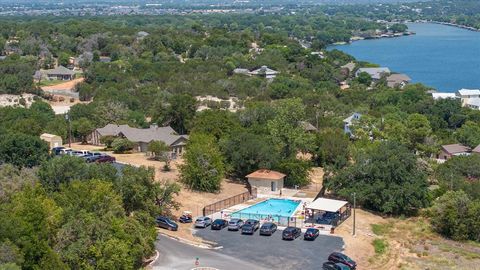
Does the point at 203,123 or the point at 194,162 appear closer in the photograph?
the point at 194,162

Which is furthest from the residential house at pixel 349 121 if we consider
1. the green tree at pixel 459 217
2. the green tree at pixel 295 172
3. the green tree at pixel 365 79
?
the green tree at pixel 365 79

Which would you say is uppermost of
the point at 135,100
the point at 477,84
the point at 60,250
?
the point at 60,250

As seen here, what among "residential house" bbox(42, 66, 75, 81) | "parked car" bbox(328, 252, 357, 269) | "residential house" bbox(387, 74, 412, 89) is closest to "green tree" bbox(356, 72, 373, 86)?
"residential house" bbox(387, 74, 412, 89)

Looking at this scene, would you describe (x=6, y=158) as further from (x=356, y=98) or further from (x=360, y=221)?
(x=356, y=98)

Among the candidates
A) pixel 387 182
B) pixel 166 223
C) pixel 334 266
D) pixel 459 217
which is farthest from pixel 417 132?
pixel 334 266

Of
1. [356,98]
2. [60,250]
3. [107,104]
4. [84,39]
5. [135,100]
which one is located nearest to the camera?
[60,250]

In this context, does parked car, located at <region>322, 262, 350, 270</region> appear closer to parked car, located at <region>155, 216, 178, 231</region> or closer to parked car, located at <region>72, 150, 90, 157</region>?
parked car, located at <region>155, 216, 178, 231</region>

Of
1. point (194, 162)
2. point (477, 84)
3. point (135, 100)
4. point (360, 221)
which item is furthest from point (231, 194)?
point (477, 84)
